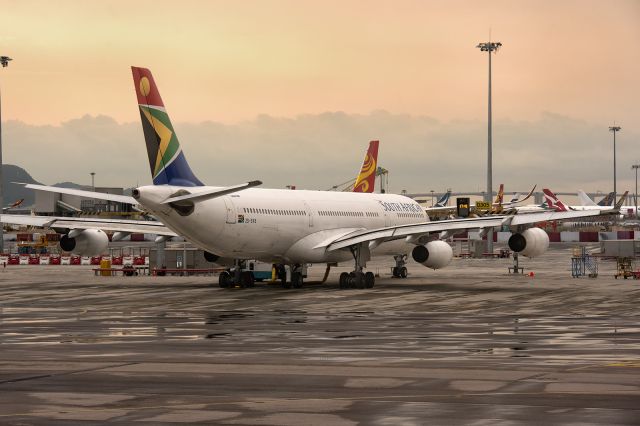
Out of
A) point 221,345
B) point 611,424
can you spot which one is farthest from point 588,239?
point 611,424

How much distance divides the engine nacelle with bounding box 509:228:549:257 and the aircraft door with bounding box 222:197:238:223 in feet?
42.3

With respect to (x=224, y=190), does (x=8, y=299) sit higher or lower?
lower

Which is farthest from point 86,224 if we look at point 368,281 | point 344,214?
point 368,281

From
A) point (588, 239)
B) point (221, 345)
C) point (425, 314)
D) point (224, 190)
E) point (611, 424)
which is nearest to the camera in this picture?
point (611, 424)

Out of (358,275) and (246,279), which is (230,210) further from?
(358,275)

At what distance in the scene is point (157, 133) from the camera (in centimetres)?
4184

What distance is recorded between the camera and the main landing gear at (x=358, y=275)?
154ft

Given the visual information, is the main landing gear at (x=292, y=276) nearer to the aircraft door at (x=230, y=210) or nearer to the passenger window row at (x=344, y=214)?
the passenger window row at (x=344, y=214)

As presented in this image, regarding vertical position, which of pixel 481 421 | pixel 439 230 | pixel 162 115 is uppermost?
pixel 162 115

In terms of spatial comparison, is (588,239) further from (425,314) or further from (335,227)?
(425,314)

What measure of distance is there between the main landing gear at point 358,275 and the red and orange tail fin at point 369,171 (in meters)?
17.3

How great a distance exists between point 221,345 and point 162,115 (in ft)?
68.6

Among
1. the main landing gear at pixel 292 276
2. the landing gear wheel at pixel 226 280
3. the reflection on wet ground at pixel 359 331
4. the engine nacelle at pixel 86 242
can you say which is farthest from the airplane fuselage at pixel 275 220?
the engine nacelle at pixel 86 242

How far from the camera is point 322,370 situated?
18.1 m
